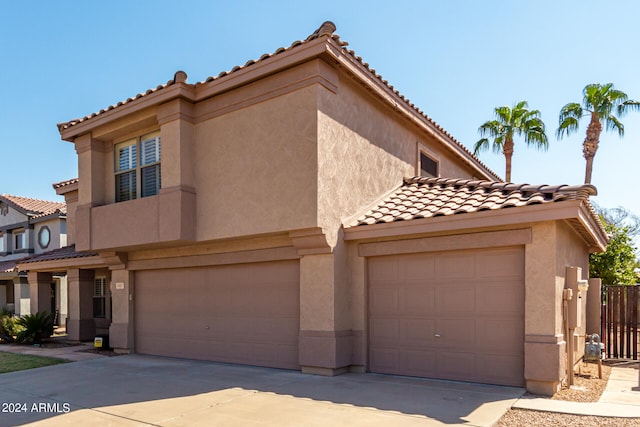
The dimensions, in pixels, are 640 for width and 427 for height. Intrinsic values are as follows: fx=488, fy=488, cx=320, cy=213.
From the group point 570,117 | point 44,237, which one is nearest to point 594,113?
point 570,117

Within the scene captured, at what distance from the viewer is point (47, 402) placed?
8.13m

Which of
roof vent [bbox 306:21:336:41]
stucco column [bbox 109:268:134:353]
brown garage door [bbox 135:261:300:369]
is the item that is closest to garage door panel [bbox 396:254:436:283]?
brown garage door [bbox 135:261:300:369]

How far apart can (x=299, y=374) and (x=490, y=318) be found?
395cm

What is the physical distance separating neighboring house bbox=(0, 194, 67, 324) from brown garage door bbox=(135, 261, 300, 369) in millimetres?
13892

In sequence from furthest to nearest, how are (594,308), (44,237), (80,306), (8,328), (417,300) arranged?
(44,237), (80,306), (8,328), (594,308), (417,300)

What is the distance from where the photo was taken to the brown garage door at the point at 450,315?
8438mm

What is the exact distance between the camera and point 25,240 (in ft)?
92.5

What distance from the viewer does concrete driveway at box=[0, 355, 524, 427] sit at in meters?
6.84

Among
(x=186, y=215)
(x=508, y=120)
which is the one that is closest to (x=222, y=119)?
(x=186, y=215)

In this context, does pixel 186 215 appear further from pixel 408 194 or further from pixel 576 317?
pixel 576 317

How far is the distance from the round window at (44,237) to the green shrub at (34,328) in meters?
10.8

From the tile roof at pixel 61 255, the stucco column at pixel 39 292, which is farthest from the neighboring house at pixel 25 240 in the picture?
the tile roof at pixel 61 255

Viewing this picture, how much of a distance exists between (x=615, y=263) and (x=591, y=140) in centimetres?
1058

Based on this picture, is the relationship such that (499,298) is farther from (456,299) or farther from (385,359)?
(385,359)
